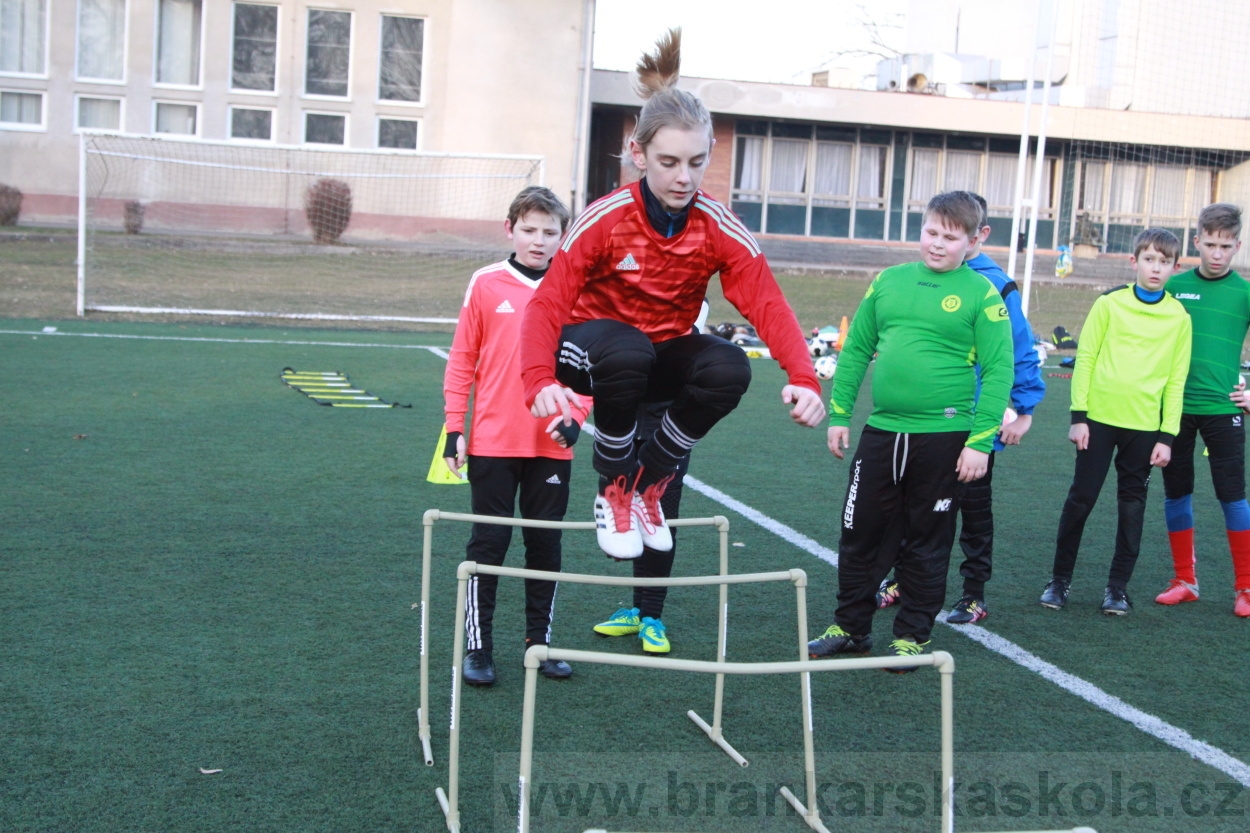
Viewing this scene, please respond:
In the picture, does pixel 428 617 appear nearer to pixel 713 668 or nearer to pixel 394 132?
pixel 713 668

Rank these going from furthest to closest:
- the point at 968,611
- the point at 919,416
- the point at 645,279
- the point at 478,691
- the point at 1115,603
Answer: the point at 1115,603
the point at 968,611
the point at 919,416
the point at 478,691
the point at 645,279

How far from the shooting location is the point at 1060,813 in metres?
3.64

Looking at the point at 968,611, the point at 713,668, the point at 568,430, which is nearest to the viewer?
the point at 713,668

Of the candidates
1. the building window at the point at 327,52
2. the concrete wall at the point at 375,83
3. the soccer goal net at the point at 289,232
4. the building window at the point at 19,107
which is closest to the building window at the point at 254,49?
the concrete wall at the point at 375,83

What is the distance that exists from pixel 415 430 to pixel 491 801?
664cm

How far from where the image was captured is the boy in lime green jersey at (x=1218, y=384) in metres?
5.74

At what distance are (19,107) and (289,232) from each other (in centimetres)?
976

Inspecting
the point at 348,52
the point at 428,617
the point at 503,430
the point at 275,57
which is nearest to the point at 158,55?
the point at 275,57

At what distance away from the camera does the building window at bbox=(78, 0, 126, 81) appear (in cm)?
3375

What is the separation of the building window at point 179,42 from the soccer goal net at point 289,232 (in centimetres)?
225

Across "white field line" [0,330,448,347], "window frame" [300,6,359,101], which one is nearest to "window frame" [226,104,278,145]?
"window frame" [300,6,359,101]

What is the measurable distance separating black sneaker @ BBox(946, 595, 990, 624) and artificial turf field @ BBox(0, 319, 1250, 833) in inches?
2.7

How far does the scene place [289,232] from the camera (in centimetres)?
3089

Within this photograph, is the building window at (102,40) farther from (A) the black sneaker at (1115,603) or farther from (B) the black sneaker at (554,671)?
(A) the black sneaker at (1115,603)
